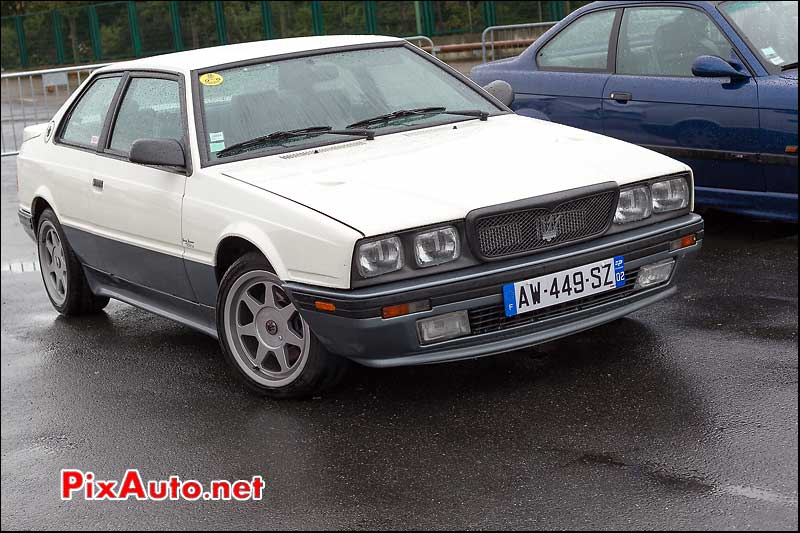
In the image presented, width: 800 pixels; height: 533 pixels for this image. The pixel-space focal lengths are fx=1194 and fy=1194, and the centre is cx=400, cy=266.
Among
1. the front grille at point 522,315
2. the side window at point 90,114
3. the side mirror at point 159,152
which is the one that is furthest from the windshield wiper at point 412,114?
the side window at point 90,114

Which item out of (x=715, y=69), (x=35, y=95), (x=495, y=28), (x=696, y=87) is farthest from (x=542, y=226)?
(x=35, y=95)

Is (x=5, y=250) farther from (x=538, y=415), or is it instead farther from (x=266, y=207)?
(x=538, y=415)

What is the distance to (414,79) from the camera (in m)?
6.26

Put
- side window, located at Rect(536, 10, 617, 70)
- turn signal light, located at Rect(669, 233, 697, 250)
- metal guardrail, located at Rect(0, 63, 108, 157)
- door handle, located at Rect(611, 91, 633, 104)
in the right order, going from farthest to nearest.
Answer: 1. metal guardrail, located at Rect(0, 63, 108, 157)
2. side window, located at Rect(536, 10, 617, 70)
3. door handle, located at Rect(611, 91, 633, 104)
4. turn signal light, located at Rect(669, 233, 697, 250)

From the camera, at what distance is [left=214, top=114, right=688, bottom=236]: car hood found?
4715mm

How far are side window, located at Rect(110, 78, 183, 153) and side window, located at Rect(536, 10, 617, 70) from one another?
3239 millimetres

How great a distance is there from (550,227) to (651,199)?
62cm

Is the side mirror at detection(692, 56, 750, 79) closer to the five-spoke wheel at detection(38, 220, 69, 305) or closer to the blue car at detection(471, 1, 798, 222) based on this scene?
the blue car at detection(471, 1, 798, 222)

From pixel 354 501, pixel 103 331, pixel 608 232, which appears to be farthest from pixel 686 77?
pixel 354 501

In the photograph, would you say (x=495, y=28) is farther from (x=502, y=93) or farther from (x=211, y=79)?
(x=211, y=79)

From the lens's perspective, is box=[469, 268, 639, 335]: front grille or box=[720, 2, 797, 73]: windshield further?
box=[720, 2, 797, 73]: windshield

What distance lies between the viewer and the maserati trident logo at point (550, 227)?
16.0 feet

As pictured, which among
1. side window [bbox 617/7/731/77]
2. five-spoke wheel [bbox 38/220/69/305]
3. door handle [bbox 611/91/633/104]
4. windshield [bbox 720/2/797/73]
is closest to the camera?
A: five-spoke wheel [bbox 38/220/69/305]

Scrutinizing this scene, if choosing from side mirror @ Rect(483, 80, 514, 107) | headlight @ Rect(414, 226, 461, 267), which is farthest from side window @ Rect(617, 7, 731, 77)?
headlight @ Rect(414, 226, 461, 267)
